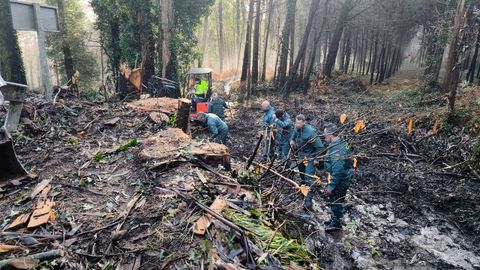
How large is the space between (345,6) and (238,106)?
990 cm

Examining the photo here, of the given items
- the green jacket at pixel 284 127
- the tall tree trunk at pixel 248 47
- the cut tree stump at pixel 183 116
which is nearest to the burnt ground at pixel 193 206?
the cut tree stump at pixel 183 116

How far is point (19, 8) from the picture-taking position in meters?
6.62

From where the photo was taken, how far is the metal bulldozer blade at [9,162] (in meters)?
4.85

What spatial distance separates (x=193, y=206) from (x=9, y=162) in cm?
308

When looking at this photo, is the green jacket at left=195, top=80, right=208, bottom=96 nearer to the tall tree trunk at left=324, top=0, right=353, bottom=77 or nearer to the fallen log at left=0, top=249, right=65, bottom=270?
the fallen log at left=0, top=249, right=65, bottom=270

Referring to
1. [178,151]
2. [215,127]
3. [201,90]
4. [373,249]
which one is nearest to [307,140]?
[373,249]

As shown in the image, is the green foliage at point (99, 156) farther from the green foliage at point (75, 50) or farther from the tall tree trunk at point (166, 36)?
the green foliage at point (75, 50)

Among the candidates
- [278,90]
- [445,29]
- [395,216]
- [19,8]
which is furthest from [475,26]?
[19,8]

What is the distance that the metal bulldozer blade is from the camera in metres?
4.85

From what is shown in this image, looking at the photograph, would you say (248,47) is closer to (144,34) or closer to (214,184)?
(144,34)

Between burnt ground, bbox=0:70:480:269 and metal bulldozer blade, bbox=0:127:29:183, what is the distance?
0.24 m

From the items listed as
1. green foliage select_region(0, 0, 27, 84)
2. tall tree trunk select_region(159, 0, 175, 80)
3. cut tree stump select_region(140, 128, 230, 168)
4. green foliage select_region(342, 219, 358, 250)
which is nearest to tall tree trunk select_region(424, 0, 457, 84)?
tall tree trunk select_region(159, 0, 175, 80)

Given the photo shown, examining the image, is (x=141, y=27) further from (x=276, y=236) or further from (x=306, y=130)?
(x=276, y=236)

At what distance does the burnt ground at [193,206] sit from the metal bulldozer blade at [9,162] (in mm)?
239
